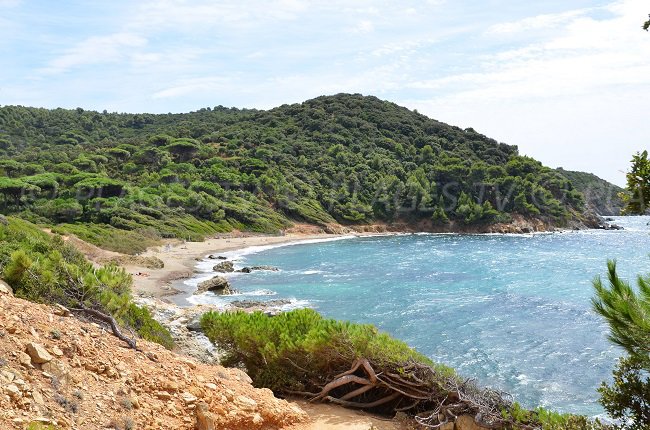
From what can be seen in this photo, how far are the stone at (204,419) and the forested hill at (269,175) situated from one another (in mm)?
42420

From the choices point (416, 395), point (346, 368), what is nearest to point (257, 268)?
point (346, 368)

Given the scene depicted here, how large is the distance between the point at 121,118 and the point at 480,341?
146269 mm

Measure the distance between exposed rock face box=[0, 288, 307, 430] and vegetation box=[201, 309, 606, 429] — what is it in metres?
1.75

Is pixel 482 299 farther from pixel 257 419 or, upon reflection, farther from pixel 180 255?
pixel 180 255

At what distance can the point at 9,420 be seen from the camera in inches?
228

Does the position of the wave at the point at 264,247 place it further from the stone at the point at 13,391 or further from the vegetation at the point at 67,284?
the stone at the point at 13,391

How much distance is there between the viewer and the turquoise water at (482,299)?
62.5ft

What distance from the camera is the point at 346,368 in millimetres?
11523

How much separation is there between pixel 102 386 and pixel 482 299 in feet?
91.9

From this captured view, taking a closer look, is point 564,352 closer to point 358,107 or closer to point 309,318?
point 309,318

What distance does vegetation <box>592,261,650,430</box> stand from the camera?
19.5 ft

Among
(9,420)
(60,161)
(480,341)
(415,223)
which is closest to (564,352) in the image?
(480,341)

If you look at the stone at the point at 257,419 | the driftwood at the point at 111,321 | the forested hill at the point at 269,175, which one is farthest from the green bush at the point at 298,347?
the forested hill at the point at 269,175

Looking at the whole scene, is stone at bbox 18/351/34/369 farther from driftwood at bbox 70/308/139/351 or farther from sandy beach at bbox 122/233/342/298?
sandy beach at bbox 122/233/342/298
